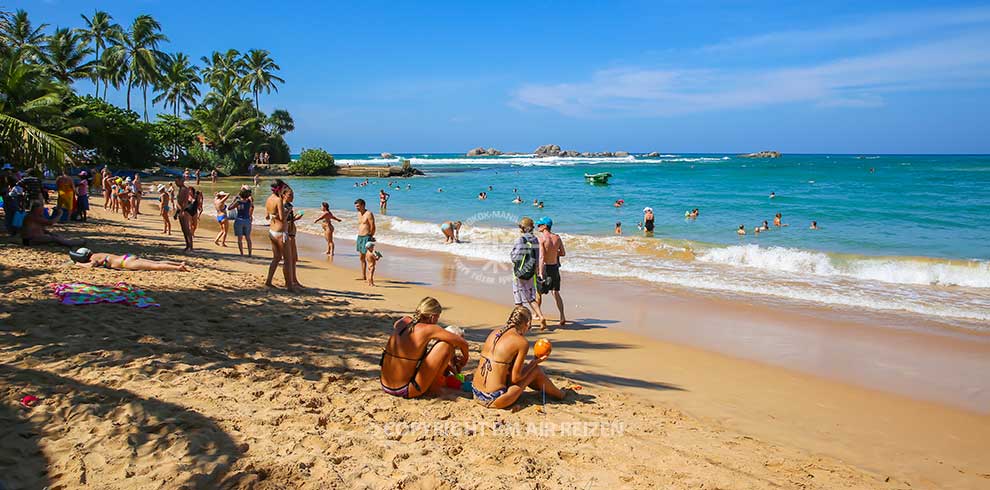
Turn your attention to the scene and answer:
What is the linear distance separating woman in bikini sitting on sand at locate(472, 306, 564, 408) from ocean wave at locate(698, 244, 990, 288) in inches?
421

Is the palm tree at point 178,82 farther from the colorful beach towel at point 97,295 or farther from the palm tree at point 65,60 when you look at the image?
the colorful beach towel at point 97,295

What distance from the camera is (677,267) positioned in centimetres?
1374

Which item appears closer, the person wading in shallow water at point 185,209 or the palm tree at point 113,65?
the person wading in shallow water at point 185,209

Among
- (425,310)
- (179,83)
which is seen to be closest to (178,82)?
(179,83)

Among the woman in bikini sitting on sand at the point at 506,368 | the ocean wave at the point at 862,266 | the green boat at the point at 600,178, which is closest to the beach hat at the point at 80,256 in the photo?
the woman in bikini sitting on sand at the point at 506,368

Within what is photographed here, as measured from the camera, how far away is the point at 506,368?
4.86 metres

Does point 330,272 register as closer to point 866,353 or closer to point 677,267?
point 677,267

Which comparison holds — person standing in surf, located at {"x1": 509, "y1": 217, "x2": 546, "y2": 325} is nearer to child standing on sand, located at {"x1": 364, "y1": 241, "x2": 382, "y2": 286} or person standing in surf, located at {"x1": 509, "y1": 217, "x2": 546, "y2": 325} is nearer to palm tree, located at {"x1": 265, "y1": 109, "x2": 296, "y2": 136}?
child standing on sand, located at {"x1": 364, "y1": 241, "x2": 382, "y2": 286}

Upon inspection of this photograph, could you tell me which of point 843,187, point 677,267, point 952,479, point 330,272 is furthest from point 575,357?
point 843,187

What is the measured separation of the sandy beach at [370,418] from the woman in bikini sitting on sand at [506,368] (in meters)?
0.16

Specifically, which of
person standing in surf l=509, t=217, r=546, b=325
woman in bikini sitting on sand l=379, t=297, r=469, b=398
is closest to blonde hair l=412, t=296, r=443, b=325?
woman in bikini sitting on sand l=379, t=297, r=469, b=398

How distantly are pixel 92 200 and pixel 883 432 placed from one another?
2892 cm

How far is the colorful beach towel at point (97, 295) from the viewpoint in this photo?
6.61 metres

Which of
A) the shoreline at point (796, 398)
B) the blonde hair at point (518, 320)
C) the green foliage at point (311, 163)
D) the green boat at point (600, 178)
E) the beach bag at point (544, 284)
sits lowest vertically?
the shoreline at point (796, 398)
